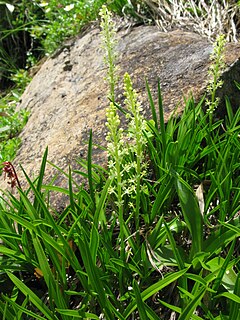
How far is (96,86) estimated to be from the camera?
169 inches

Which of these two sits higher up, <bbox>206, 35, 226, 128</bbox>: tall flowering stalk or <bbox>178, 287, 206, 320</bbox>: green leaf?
<bbox>206, 35, 226, 128</bbox>: tall flowering stalk

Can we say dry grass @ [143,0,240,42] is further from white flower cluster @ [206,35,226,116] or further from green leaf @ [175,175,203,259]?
green leaf @ [175,175,203,259]

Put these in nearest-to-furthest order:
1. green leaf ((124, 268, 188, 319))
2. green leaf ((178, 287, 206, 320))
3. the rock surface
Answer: green leaf ((178, 287, 206, 320))
green leaf ((124, 268, 188, 319))
the rock surface

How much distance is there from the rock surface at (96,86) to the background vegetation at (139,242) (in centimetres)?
52

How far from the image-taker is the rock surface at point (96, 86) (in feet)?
11.8

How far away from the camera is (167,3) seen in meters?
5.23

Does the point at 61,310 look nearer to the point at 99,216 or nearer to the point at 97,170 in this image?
the point at 99,216

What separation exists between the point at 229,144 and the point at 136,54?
182cm

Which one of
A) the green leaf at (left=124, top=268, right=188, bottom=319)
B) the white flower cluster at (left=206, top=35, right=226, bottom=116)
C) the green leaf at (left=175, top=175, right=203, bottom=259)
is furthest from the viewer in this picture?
the white flower cluster at (left=206, top=35, right=226, bottom=116)

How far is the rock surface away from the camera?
3.61 m

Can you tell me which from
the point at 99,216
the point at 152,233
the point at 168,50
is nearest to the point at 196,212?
the point at 152,233

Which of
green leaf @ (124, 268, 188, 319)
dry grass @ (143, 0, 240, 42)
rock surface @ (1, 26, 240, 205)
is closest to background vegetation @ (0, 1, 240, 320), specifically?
green leaf @ (124, 268, 188, 319)

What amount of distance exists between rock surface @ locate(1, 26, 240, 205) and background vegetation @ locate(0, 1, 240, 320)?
52 centimetres

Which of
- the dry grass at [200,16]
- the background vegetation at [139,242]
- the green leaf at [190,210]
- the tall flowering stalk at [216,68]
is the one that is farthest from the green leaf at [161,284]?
the dry grass at [200,16]
